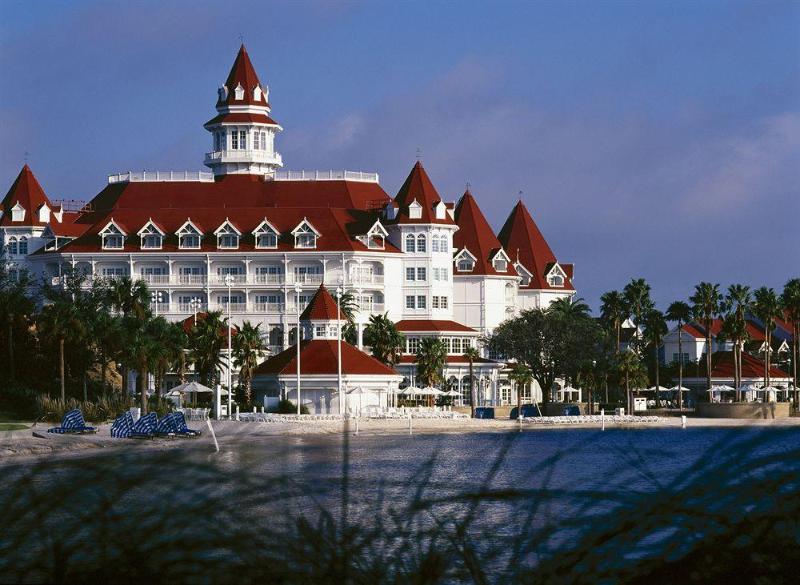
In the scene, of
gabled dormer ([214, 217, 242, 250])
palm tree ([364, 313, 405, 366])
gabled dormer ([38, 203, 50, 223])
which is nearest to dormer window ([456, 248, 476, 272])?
palm tree ([364, 313, 405, 366])

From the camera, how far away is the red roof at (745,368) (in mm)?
123625

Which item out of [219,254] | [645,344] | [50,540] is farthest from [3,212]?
[50,540]

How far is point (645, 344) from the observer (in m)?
123

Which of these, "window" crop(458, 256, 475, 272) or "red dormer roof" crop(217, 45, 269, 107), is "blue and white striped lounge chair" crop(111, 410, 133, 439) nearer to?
"window" crop(458, 256, 475, 272)

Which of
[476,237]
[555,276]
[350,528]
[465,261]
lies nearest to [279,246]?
[465,261]

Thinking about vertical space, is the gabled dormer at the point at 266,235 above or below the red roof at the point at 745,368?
above

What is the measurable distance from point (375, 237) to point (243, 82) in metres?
19.9

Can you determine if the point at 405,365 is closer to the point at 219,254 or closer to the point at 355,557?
the point at 219,254

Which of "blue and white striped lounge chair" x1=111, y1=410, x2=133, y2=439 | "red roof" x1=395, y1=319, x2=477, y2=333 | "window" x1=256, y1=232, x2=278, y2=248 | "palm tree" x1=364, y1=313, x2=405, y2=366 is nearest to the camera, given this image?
"blue and white striped lounge chair" x1=111, y1=410, x2=133, y2=439

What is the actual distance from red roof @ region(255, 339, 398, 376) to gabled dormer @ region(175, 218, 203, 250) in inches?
692

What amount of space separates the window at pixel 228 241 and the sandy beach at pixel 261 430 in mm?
24136

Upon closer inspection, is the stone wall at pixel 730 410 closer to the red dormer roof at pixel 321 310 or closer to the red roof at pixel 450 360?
the red roof at pixel 450 360

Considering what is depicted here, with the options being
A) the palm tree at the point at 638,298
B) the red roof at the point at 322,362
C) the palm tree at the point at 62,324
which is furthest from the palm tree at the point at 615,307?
the palm tree at the point at 62,324

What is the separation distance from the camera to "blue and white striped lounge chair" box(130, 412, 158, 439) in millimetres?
59031
